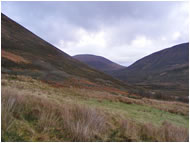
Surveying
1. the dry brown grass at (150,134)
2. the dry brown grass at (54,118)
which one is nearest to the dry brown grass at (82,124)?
the dry brown grass at (54,118)

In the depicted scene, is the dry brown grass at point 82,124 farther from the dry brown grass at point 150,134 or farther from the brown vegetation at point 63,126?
the dry brown grass at point 150,134

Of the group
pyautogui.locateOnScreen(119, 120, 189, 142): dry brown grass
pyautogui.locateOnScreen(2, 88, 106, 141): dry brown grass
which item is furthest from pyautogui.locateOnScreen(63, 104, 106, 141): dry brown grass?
pyautogui.locateOnScreen(119, 120, 189, 142): dry brown grass

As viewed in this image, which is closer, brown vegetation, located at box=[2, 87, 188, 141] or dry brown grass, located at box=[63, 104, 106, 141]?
brown vegetation, located at box=[2, 87, 188, 141]

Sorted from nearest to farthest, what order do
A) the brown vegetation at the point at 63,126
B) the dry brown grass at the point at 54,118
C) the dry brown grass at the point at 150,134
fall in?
the brown vegetation at the point at 63,126 < the dry brown grass at the point at 54,118 < the dry brown grass at the point at 150,134

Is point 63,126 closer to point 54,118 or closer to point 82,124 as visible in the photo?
point 54,118

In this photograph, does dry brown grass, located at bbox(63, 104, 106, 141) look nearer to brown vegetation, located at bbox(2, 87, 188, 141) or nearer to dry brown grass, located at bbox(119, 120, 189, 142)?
brown vegetation, located at bbox(2, 87, 188, 141)

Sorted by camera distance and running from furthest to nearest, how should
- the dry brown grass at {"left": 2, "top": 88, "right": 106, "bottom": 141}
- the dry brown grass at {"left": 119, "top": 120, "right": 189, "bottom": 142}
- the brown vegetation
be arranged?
1. the dry brown grass at {"left": 119, "top": 120, "right": 189, "bottom": 142}
2. the dry brown grass at {"left": 2, "top": 88, "right": 106, "bottom": 141}
3. the brown vegetation

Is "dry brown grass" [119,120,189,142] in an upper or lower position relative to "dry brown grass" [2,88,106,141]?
lower

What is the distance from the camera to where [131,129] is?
443cm

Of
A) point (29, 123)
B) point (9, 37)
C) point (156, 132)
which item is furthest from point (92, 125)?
point (9, 37)

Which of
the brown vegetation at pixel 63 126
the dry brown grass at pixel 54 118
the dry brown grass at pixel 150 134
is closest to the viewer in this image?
the brown vegetation at pixel 63 126

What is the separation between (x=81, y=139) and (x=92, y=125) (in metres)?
0.56

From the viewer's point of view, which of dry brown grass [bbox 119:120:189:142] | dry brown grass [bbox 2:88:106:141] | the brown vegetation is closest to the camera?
the brown vegetation

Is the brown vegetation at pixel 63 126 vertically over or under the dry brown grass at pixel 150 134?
over
